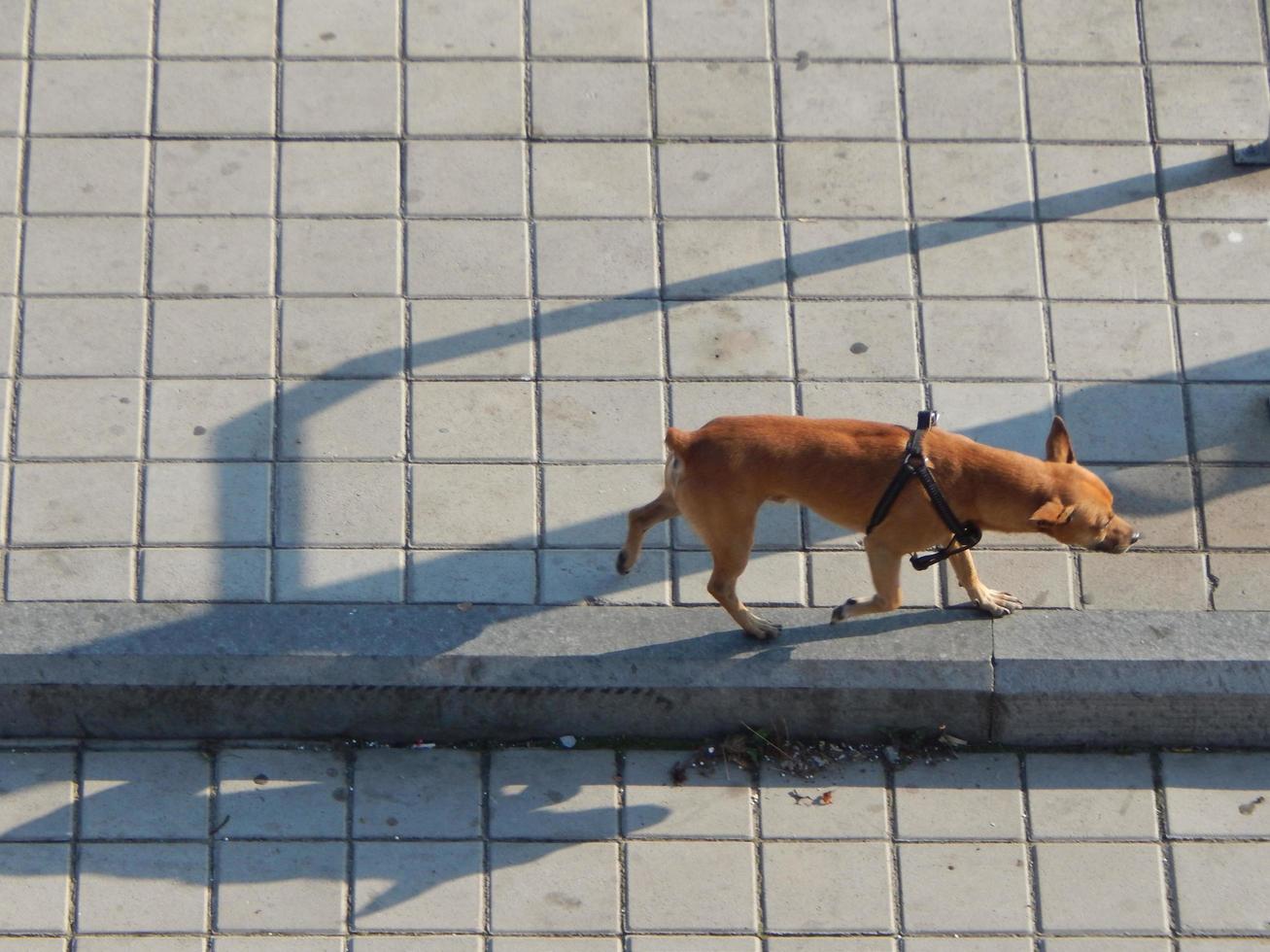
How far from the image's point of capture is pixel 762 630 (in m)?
5.40

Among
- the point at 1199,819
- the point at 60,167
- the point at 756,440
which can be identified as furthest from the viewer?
the point at 60,167

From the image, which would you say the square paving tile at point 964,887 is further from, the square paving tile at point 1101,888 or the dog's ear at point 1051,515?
the dog's ear at point 1051,515

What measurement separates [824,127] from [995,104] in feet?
2.33

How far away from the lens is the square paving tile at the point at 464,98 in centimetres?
634

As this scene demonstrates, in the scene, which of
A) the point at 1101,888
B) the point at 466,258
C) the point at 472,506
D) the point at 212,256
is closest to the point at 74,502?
the point at 212,256

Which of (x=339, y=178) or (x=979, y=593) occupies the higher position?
(x=339, y=178)

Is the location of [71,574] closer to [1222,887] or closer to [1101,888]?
[1101,888]

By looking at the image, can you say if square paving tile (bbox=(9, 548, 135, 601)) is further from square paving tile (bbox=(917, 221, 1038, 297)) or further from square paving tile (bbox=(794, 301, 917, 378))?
square paving tile (bbox=(917, 221, 1038, 297))

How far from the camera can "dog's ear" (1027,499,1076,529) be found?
485 centimetres

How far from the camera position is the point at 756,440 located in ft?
16.3

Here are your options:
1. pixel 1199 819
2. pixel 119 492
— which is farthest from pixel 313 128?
pixel 1199 819

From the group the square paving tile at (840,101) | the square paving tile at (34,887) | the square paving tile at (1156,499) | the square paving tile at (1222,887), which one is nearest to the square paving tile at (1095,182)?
the square paving tile at (840,101)

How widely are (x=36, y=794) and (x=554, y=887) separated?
1763mm

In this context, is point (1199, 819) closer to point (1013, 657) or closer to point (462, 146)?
point (1013, 657)
